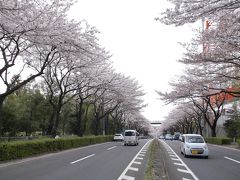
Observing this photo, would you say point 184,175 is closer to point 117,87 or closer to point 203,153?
point 203,153

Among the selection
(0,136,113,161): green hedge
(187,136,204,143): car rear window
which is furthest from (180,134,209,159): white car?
(0,136,113,161): green hedge

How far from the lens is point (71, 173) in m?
12.6

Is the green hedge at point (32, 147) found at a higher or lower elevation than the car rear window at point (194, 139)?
lower

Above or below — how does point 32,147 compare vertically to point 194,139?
below

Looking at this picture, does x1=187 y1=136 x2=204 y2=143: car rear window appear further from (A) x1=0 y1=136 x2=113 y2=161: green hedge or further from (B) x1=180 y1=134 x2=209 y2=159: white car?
(A) x1=0 y1=136 x2=113 y2=161: green hedge

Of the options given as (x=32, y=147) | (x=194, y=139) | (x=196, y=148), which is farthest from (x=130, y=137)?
(x=32, y=147)

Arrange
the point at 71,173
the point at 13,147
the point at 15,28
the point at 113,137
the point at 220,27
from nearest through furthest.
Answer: the point at 71,173, the point at 15,28, the point at 220,27, the point at 13,147, the point at 113,137

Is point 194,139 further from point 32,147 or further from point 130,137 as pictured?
point 130,137

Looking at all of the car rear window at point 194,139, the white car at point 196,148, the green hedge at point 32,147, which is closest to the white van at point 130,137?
the green hedge at point 32,147

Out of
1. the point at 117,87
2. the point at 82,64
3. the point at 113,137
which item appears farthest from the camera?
the point at 113,137

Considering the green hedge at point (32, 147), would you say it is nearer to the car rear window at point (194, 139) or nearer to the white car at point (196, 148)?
the white car at point (196, 148)

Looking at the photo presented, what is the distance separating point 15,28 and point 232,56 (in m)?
13.6

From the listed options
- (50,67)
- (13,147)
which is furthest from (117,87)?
(13,147)

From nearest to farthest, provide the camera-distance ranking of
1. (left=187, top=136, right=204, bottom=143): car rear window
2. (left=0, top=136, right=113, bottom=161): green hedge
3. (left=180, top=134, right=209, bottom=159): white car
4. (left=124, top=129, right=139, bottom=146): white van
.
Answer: (left=0, top=136, right=113, bottom=161): green hedge → (left=180, top=134, right=209, bottom=159): white car → (left=187, top=136, right=204, bottom=143): car rear window → (left=124, top=129, right=139, bottom=146): white van
